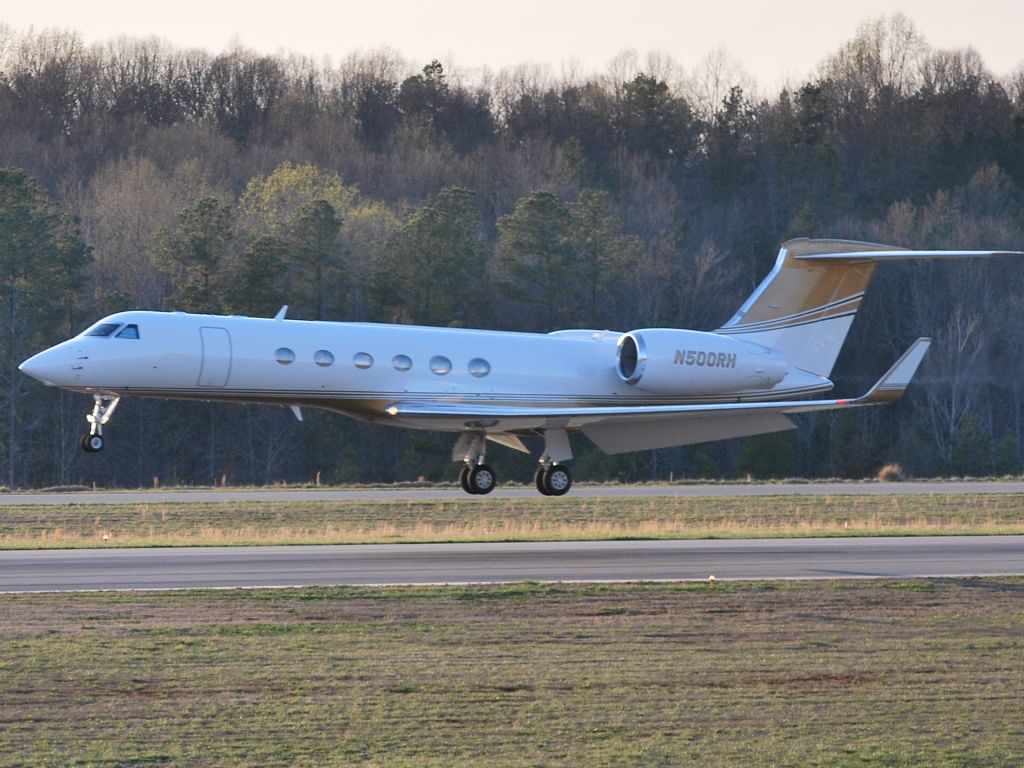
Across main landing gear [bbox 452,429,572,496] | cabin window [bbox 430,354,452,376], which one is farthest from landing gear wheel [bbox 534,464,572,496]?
cabin window [bbox 430,354,452,376]

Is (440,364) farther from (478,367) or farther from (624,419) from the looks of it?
(624,419)

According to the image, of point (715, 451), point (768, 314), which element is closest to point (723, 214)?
point (715, 451)

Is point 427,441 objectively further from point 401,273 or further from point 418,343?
point 418,343

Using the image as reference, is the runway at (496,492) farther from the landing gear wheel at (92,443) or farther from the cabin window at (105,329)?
the cabin window at (105,329)

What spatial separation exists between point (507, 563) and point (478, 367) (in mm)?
9695

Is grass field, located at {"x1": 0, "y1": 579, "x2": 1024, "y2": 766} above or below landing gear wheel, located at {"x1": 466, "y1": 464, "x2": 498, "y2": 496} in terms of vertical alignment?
below

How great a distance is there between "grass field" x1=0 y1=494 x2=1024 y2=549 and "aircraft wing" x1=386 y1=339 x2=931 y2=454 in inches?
60.6

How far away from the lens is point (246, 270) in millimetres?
57250

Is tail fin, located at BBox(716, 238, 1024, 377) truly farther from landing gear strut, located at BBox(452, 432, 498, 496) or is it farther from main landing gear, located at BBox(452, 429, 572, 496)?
landing gear strut, located at BBox(452, 432, 498, 496)

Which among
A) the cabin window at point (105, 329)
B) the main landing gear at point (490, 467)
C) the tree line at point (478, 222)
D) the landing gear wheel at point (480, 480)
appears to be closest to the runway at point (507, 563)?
the cabin window at point (105, 329)

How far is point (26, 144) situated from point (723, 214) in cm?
3919

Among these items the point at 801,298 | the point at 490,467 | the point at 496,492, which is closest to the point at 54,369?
the point at 490,467

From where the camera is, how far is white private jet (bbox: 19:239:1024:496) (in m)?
27.5

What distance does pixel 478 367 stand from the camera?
99.7 feet
